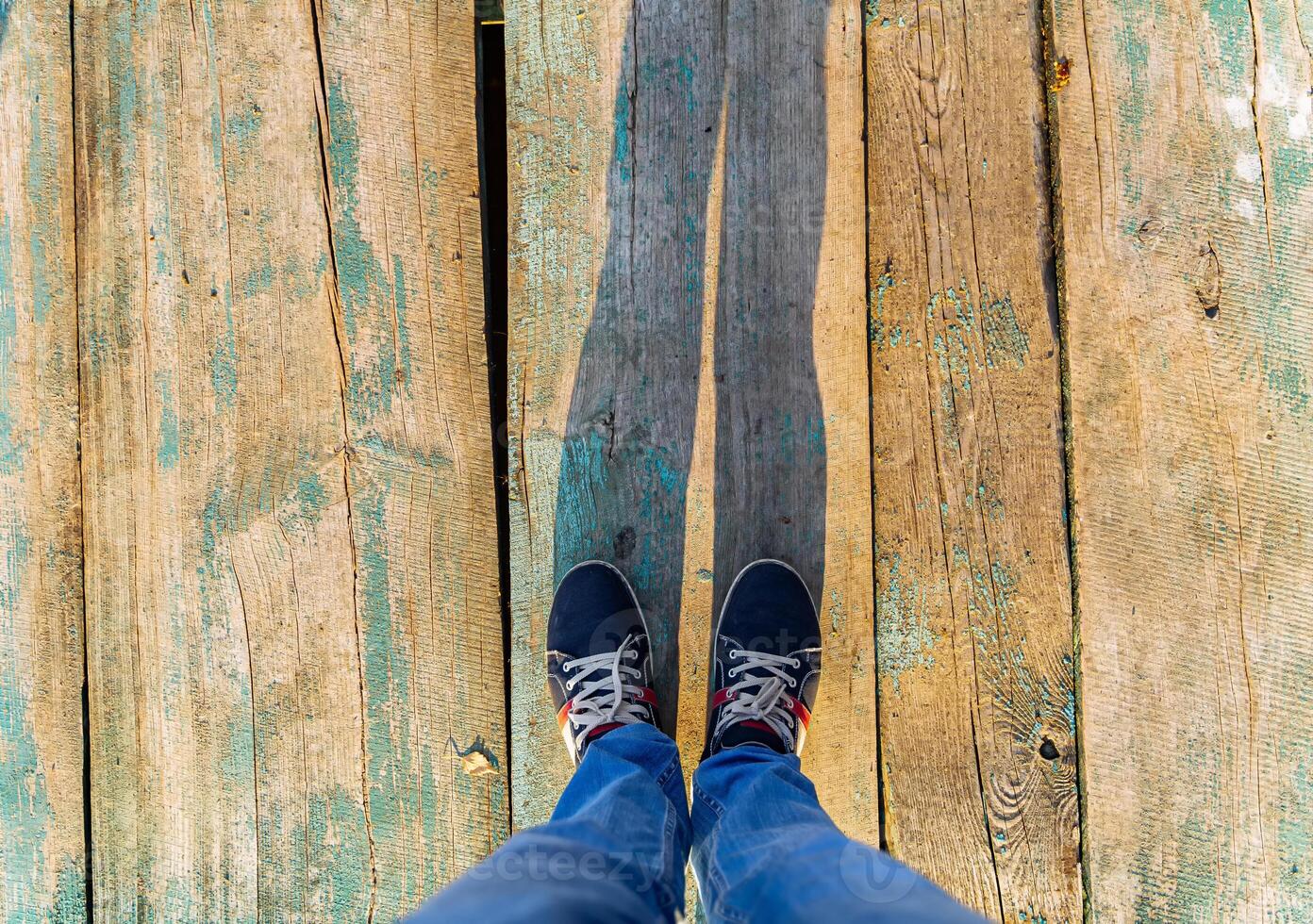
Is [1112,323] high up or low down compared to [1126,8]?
down

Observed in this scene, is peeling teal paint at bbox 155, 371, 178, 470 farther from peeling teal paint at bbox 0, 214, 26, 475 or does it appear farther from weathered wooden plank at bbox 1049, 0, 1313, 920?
weathered wooden plank at bbox 1049, 0, 1313, 920

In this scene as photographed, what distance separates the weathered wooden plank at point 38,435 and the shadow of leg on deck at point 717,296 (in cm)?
114

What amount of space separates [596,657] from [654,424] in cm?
51

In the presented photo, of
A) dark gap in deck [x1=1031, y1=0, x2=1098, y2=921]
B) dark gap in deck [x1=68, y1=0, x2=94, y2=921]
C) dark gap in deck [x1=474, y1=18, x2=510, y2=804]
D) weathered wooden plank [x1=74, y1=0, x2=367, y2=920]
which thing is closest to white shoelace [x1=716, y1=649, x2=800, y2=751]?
dark gap in deck [x1=474, y1=18, x2=510, y2=804]

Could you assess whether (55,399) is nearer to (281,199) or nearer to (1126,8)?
(281,199)

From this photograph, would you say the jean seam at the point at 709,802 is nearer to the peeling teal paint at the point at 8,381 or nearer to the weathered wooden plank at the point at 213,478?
the weathered wooden plank at the point at 213,478

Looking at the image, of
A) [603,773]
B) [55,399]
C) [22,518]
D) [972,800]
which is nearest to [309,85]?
[55,399]

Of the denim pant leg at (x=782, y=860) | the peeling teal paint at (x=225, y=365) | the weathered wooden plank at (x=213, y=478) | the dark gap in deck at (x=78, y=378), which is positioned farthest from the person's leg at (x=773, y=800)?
the dark gap in deck at (x=78, y=378)

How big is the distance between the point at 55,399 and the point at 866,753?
1958 millimetres

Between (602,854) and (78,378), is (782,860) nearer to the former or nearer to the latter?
(602,854)

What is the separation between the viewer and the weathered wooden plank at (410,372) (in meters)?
1.66

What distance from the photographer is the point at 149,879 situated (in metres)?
1.66

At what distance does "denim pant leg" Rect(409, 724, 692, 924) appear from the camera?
3.46 ft

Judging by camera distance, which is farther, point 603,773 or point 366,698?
point 366,698
